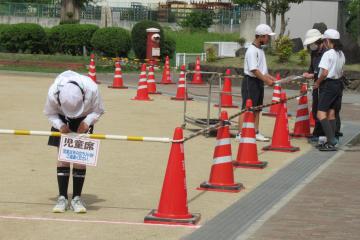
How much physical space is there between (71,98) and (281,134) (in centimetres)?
616

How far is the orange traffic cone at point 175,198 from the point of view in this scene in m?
9.27

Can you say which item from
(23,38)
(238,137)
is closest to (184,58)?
(23,38)

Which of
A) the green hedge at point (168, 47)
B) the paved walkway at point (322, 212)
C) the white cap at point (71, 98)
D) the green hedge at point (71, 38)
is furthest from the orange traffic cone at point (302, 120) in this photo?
the green hedge at point (71, 38)

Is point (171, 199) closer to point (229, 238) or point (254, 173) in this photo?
point (229, 238)

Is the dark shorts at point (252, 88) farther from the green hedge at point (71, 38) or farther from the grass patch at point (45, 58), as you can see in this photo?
the green hedge at point (71, 38)

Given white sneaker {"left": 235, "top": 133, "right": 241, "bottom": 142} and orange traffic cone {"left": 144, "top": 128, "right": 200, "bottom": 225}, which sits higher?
orange traffic cone {"left": 144, "top": 128, "right": 200, "bottom": 225}

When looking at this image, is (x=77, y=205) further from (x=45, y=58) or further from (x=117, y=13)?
(x=117, y=13)

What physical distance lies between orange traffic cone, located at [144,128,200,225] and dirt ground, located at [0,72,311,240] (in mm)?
144

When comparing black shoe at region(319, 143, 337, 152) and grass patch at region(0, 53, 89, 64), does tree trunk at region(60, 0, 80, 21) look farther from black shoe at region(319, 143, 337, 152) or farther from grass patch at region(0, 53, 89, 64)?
black shoe at region(319, 143, 337, 152)

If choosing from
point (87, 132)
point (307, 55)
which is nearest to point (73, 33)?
point (307, 55)

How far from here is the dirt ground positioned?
8.97 m

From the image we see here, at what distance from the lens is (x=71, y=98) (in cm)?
932

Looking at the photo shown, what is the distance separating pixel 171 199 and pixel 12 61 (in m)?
30.4

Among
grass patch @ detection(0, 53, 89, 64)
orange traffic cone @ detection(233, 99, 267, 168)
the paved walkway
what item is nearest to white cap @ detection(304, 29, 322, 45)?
orange traffic cone @ detection(233, 99, 267, 168)
